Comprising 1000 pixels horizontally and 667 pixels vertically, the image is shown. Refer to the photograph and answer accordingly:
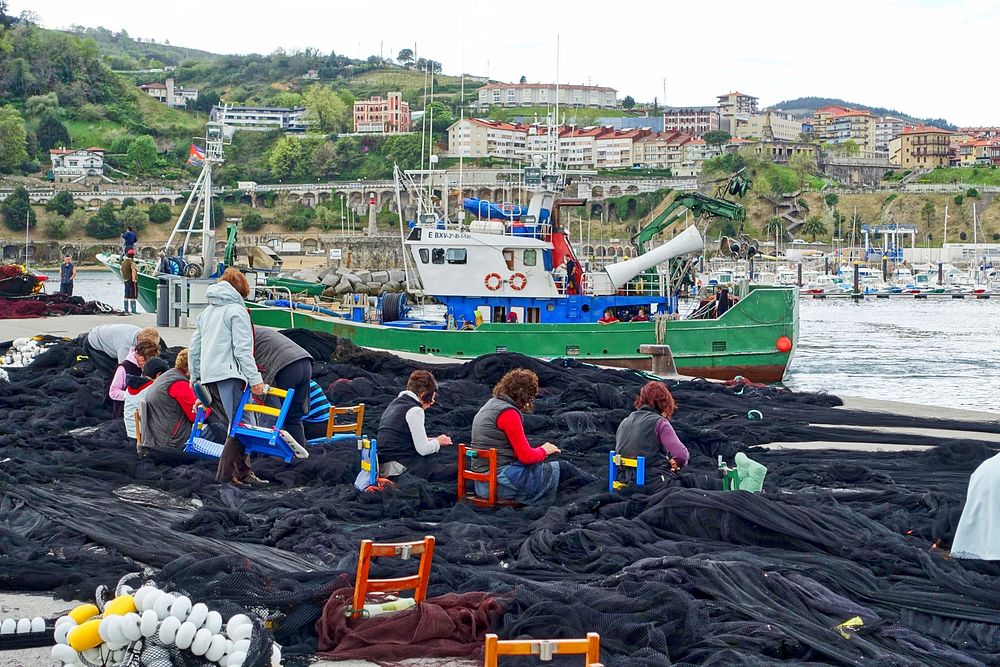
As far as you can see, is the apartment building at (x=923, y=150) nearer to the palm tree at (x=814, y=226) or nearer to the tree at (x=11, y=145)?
the palm tree at (x=814, y=226)

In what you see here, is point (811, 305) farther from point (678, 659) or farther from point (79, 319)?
point (678, 659)

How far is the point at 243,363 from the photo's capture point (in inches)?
249

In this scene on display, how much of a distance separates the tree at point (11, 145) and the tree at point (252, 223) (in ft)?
90.4

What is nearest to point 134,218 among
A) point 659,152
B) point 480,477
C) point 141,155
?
point 141,155

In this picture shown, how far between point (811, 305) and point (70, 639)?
58.4 metres

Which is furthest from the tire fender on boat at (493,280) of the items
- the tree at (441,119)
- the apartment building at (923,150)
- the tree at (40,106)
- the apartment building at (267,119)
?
the apartment building at (923,150)

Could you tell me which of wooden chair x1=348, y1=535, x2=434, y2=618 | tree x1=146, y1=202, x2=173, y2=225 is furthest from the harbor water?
tree x1=146, y1=202, x2=173, y2=225

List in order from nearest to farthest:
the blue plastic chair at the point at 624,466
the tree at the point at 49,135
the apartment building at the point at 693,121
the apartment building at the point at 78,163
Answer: the blue plastic chair at the point at 624,466
the apartment building at the point at 78,163
the tree at the point at 49,135
the apartment building at the point at 693,121

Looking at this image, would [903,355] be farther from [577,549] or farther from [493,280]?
[577,549]

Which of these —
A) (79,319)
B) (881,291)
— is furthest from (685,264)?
(881,291)

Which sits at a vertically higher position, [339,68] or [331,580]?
[339,68]

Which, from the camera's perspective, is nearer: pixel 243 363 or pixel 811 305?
pixel 243 363

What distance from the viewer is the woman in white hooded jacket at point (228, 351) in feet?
20.6

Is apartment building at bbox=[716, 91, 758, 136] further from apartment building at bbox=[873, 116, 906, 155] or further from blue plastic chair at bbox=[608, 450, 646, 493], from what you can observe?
blue plastic chair at bbox=[608, 450, 646, 493]
